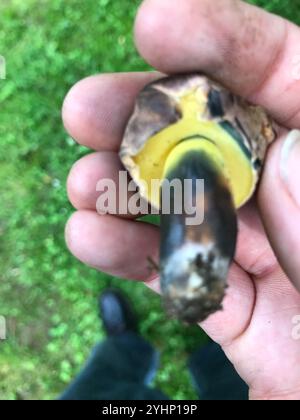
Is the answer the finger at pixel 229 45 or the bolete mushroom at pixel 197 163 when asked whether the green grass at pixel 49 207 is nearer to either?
the finger at pixel 229 45

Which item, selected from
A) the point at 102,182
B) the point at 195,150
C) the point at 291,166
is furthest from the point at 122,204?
the point at 291,166

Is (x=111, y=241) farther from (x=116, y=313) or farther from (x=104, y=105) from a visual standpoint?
(x=116, y=313)

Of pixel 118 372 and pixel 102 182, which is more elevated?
pixel 102 182

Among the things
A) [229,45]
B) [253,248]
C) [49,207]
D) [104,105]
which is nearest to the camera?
[229,45]

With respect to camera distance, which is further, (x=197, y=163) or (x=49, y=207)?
(x=49, y=207)

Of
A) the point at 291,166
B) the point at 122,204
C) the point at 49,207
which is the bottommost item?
the point at 49,207

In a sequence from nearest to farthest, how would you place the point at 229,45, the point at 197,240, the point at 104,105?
1. the point at 197,240
2. the point at 229,45
3. the point at 104,105

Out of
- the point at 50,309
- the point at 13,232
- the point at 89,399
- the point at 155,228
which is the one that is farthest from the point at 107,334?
the point at 155,228
